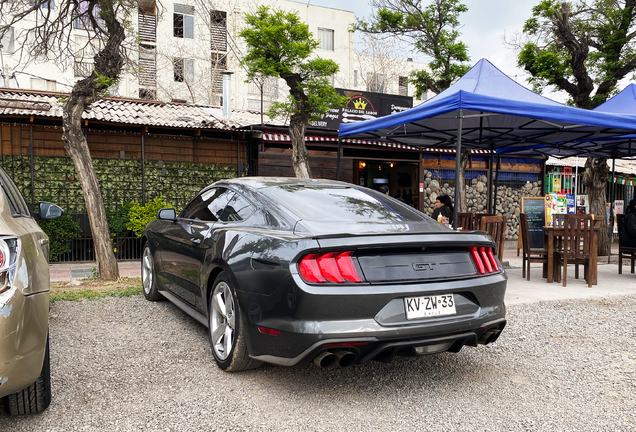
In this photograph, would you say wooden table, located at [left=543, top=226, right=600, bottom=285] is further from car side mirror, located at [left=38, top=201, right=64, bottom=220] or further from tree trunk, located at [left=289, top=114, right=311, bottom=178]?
car side mirror, located at [left=38, top=201, right=64, bottom=220]

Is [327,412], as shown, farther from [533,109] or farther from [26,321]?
[533,109]

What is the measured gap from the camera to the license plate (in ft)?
9.84


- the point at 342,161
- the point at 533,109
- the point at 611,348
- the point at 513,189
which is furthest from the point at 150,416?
the point at 513,189

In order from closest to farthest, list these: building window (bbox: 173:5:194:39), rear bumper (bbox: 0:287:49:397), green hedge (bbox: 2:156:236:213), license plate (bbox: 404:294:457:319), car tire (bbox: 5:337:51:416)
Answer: rear bumper (bbox: 0:287:49:397) → car tire (bbox: 5:337:51:416) → license plate (bbox: 404:294:457:319) → green hedge (bbox: 2:156:236:213) → building window (bbox: 173:5:194:39)

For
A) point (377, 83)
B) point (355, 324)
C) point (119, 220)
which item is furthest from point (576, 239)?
point (377, 83)

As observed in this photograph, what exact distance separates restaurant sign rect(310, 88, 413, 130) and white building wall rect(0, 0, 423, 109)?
41.9 feet

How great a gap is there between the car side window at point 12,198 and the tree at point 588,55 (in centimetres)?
1226

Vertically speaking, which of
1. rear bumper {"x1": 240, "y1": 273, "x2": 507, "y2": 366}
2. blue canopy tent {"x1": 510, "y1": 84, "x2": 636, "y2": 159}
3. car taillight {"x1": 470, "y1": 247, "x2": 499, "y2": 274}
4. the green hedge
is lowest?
rear bumper {"x1": 240, "y1": 273, "x2": 507, "y2": 366}

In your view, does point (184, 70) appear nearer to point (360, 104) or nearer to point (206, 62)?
point (206, 62)

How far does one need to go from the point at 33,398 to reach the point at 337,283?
72.5 inches

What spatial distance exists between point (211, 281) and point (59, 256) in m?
8.53

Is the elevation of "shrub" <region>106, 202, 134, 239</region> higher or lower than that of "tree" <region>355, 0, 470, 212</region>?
lower

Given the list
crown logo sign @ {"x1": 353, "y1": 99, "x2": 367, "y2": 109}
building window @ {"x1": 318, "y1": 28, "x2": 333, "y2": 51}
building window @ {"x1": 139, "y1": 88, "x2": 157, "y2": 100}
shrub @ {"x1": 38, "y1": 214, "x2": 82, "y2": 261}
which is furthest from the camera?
building window @ {"x1": 318, "y1": 28, "x2": 333, "y2": 51}

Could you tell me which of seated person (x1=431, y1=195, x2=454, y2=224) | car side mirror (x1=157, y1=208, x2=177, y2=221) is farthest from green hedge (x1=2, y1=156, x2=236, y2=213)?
car side mirror (x1=157, y1=208, x2=177, y2=221)
